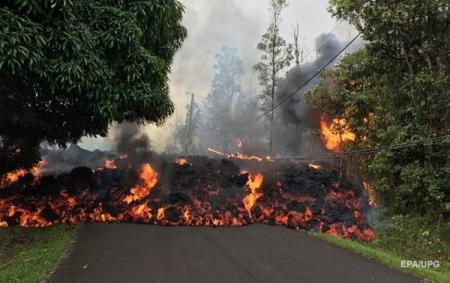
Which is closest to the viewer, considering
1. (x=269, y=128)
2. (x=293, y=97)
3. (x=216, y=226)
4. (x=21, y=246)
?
(x=21, y=246)

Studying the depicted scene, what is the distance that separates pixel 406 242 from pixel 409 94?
5032mm

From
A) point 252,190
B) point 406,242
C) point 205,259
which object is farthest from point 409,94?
point 205,259

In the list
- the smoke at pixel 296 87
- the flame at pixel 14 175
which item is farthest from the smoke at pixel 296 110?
the flame at pixel 14 175

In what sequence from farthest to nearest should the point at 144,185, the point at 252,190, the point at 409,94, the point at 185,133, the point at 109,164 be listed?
1. the point at 185,133
2. the point at 109,164
3. the point at 252,190
4. the point at 144,185
5. the point at 409,94

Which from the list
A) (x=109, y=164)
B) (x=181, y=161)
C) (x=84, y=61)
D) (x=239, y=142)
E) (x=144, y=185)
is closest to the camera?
(x=84, y=61)

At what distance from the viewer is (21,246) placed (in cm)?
1252

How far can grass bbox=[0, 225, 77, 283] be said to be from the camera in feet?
29.7

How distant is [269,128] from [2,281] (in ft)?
101

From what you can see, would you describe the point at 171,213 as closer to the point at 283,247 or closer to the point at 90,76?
the point at 283,247

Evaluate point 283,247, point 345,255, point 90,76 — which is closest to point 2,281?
point 90,76

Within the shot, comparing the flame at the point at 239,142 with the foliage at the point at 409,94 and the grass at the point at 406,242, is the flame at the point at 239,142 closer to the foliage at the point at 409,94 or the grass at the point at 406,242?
the foliage at the point at 409,94

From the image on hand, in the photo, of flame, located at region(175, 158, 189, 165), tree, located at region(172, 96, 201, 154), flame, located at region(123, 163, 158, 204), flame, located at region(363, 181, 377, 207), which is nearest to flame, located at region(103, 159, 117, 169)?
flame, located at region(123, 163, 158, 204)

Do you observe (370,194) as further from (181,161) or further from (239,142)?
(239,142)

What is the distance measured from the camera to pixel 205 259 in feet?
36.8
